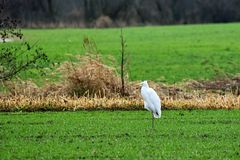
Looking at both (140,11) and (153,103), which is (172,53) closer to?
(153,103)

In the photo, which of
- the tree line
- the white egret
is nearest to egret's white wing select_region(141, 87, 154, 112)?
the white egret

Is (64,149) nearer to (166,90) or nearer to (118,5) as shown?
(166,90)

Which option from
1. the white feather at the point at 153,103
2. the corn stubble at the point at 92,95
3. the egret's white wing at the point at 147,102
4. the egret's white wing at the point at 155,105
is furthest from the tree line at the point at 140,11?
the egret's white wing at the point at 155,105

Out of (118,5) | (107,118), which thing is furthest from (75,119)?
(118,5)

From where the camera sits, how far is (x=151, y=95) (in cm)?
1909

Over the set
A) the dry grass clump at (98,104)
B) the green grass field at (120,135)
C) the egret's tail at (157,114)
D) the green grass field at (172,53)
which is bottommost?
the green grass field at (120,135)

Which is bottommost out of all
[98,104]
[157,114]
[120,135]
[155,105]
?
[120,135]

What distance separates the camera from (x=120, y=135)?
58.1 ft

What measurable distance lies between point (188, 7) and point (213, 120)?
262ft

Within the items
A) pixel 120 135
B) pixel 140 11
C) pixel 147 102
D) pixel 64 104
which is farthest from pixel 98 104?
pixel 140 11

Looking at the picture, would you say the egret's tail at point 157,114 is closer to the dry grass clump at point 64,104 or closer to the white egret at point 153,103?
the white egret at point 153,103

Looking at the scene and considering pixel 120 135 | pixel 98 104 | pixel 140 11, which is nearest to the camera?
pixel 120 135

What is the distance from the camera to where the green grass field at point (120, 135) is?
1556cm

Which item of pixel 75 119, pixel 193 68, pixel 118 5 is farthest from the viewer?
pixel 118 5
